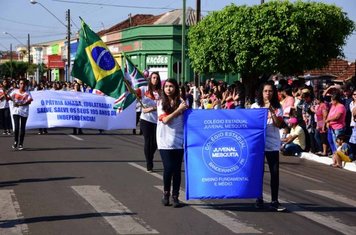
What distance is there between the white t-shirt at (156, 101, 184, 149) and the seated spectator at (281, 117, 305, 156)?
8646 mm

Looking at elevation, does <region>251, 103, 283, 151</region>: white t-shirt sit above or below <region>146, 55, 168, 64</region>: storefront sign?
below

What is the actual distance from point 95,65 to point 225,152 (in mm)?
4076

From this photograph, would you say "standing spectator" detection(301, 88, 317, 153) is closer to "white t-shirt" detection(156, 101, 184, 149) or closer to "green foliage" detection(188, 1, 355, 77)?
"white t-shirt" detection(156, 101, 184, 149)

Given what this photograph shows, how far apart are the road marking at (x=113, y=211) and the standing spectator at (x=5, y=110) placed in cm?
1268

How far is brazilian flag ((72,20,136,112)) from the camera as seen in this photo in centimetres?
1173

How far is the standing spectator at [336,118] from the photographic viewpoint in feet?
50.3

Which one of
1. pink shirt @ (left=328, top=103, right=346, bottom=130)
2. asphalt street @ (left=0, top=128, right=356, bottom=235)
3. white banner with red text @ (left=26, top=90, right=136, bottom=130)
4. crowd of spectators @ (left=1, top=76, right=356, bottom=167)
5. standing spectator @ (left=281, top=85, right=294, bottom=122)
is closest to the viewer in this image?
asphalt street @ (left=0, top=128, right=356, bottom=235)

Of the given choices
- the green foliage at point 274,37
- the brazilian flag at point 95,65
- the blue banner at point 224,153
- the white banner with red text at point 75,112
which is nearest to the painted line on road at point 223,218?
the blue banner at point 224,153

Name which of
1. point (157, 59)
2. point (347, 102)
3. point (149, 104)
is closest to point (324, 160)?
point (347, 102)

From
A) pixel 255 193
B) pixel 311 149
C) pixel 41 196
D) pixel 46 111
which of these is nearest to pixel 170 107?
pixel 255 193

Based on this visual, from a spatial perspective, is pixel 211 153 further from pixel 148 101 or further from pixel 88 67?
pixel 88 67

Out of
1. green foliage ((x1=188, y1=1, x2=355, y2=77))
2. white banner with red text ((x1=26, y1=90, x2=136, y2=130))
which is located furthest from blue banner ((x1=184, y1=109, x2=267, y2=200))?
green foliage ((x1=188, y1=1, x2=355, y2=77))

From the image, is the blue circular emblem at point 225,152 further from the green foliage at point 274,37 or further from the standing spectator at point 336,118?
the green foliage at point 274,37

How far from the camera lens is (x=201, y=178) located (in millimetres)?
8547
